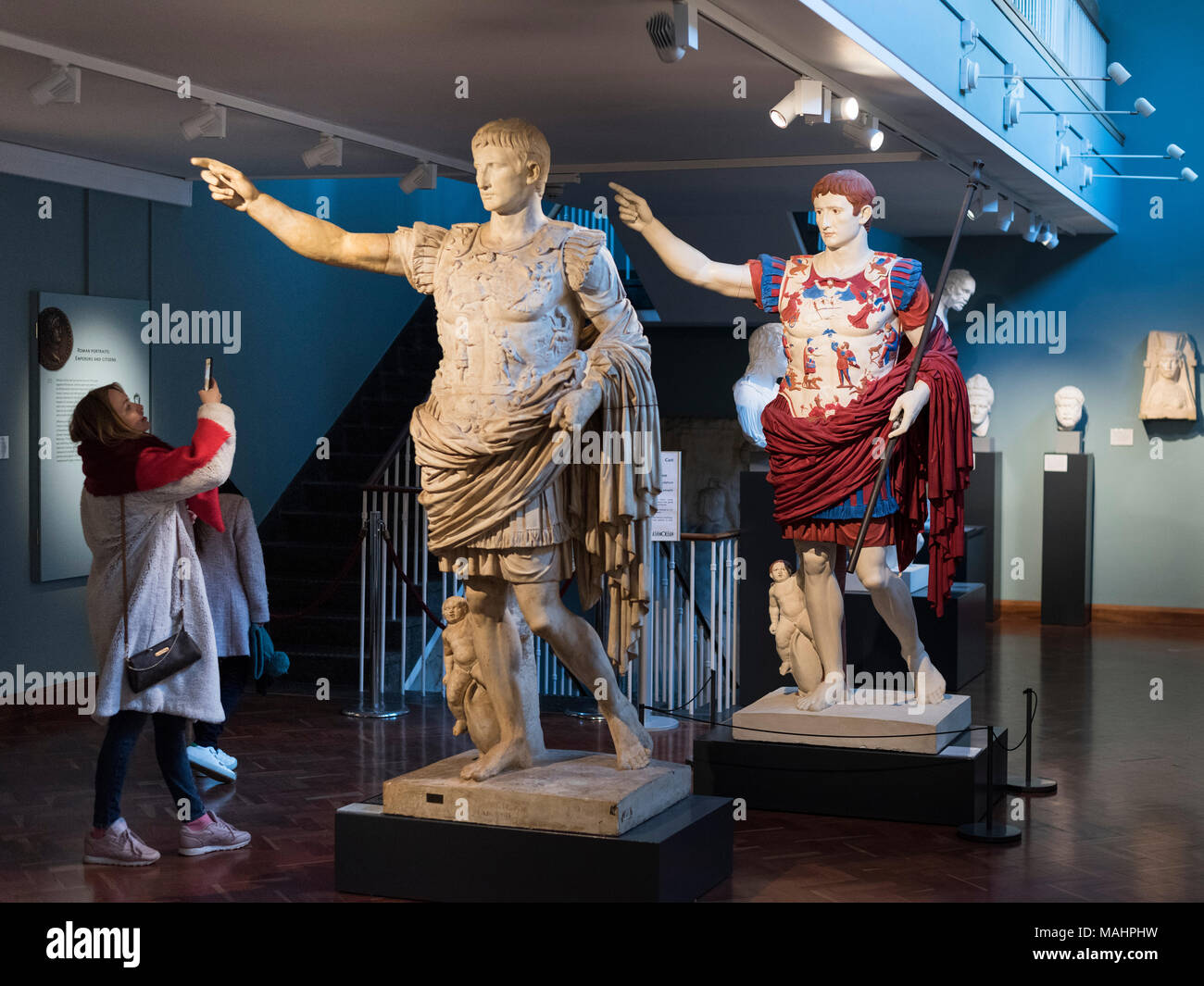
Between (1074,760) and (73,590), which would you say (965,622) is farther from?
(73,590)

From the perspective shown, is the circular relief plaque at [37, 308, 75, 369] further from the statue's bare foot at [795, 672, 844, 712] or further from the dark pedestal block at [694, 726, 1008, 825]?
the statue's bare foot at [795, 672, 844, 712]

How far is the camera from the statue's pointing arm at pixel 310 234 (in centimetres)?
456

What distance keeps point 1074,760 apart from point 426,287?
4000mm

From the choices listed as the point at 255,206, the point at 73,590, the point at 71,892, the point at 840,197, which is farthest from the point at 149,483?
the point at 73,590

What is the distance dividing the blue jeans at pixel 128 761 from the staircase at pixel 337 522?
8.28 feet

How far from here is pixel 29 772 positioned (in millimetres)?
6348

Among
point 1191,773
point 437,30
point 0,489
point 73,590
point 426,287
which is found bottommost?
point 1191,773

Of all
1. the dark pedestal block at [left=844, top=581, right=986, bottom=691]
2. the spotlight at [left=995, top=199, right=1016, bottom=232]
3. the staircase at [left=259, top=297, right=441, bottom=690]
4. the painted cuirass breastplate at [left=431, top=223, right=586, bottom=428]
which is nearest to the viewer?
the painted cuirass breastplate at [left=431, top=223, right=586, bottom=428]

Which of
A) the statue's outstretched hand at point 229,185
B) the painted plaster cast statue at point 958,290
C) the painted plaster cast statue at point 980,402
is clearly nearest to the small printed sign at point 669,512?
the statue's outstretched hand at point 229,185

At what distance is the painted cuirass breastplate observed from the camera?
14.3ft

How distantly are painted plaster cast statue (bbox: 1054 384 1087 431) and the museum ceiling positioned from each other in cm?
287

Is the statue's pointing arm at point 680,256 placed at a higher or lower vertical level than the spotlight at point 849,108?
lower

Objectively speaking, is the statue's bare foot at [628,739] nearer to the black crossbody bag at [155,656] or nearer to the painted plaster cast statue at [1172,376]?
the black crossbody bag at [155,656]

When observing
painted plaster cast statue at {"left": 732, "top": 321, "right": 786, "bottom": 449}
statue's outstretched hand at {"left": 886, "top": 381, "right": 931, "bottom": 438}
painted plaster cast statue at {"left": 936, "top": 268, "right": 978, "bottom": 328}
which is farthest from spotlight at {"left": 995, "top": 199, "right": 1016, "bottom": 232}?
statue's outstretched hand at {"left": 886, "top": 381, "right": 931, "bottom": 438}
